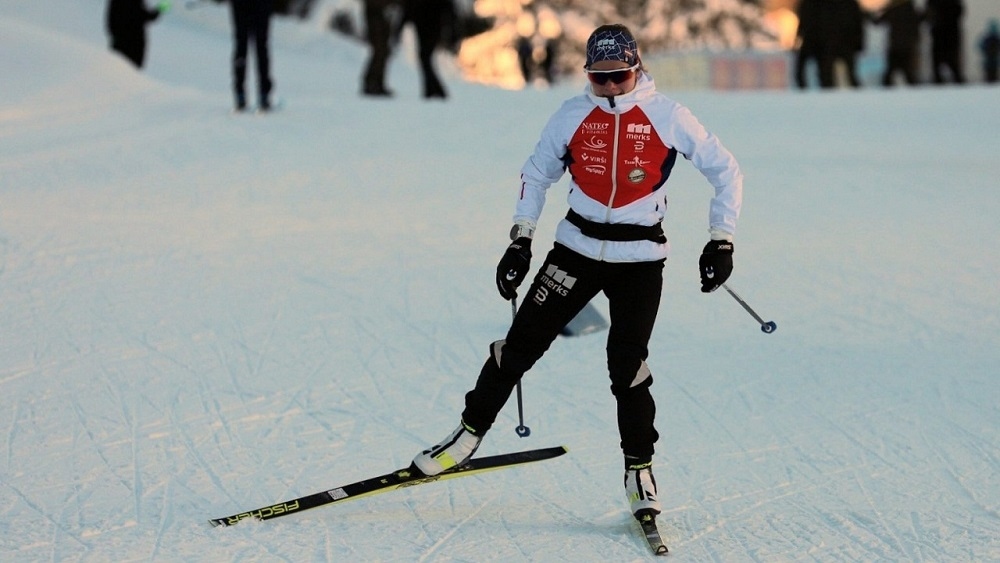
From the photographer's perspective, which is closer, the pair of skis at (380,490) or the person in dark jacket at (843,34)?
the pair of skis at (380,490)

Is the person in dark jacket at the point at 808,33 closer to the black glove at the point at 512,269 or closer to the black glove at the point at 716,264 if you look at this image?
the black glove at the point at 716,264

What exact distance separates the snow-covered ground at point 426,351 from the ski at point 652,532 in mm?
50

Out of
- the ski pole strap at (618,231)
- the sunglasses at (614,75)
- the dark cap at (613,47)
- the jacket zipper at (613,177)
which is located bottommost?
the ski pole strap at (618,231)

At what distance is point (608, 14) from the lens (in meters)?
39.3

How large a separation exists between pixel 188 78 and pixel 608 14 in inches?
866

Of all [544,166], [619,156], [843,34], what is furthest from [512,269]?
[843,34]

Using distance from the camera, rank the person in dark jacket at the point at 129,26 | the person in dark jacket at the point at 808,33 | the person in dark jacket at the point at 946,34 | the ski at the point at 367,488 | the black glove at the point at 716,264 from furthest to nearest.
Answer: the person in dark jacket at the point at 946,34 < the person in dark jacket at the point at 808,33 < the person in dark jacket at the point at 129,26 < the ski at the point at 367,488 < the black glove at the point at 716,264

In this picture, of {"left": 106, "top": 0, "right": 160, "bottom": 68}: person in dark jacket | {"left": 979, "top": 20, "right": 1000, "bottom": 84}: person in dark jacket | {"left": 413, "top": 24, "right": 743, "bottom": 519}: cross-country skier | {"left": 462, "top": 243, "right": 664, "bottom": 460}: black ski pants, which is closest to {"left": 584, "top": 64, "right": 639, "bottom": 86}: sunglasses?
{"left": 413, "top": 24, "right": 743, "bottom": 519}: cross-country skier

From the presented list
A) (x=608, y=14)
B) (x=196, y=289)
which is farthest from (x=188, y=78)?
(x=608, y=14)

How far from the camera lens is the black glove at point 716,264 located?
417cm

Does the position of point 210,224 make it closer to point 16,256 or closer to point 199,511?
point 16,256

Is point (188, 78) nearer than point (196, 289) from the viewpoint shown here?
No

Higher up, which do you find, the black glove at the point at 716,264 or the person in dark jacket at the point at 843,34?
the black glove at the point at 716,264

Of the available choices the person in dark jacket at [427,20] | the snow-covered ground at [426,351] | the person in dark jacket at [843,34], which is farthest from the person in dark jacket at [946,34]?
the person in dark jacket at [427,20]
